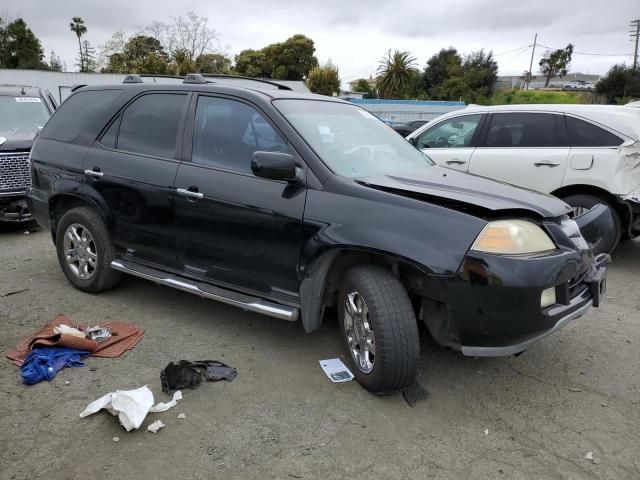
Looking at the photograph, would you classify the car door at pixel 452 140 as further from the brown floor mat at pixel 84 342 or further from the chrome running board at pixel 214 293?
the brown floor mat at pixel 84 342

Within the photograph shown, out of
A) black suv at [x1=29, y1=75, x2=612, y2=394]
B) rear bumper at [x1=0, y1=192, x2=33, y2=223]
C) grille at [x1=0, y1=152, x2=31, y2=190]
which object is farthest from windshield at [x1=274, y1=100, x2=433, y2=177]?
rear bumper at [x1=0, y1=192, x2=33, y2=223]

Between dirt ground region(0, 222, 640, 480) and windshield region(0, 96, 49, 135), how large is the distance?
4.32 m

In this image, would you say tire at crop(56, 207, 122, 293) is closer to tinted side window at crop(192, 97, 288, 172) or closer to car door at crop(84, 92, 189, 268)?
car door at crop(84, 92, 189, 268)

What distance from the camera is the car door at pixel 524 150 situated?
589 cm

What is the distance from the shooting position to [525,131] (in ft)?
20.3

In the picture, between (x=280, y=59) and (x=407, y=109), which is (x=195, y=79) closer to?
(x=407, y=109)

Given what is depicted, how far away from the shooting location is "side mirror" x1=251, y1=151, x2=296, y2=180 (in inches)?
122

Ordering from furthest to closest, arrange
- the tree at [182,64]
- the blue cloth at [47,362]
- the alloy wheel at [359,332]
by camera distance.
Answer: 1. the tree at [182,64]
2. the blue cloth at [47,362]
3. the alloy wheel at [359,332]

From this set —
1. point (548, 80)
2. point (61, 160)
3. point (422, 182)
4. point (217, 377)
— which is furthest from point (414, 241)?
point (548, 80)

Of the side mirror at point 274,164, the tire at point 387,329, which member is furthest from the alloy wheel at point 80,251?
the tire at point 387,329

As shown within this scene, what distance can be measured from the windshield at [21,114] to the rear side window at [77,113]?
9.97 feet

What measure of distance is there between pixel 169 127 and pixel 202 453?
2.45m

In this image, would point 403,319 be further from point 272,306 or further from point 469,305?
point 272,306

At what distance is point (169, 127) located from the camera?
13.0 ft
